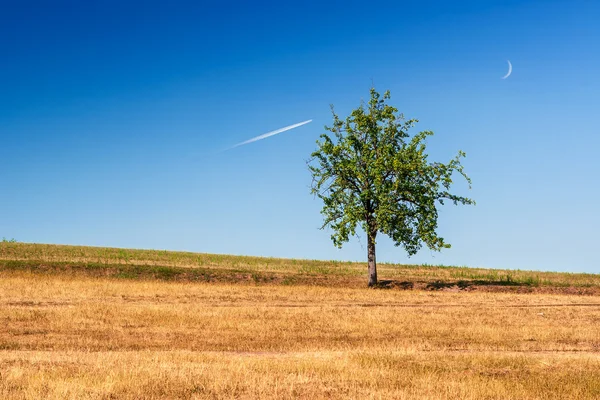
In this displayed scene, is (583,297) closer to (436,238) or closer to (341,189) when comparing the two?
(436,238)

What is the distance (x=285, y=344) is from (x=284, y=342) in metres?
0.38

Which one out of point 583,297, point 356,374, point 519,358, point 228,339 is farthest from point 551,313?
point 356,374

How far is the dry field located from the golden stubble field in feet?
0.18

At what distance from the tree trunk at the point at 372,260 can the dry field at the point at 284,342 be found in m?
5.89

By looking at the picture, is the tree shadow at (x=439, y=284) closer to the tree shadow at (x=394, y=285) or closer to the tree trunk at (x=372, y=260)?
the tree shadow at (x=394, y=285)

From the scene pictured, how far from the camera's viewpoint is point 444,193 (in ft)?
157

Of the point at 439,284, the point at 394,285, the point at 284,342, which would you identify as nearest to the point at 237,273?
the point at 394,285

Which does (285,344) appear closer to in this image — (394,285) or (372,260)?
(372,260)

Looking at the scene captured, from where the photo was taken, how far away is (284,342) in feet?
67.8

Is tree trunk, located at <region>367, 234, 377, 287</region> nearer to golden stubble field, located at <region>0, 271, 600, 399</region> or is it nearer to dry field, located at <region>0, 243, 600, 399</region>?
dry field, located at <region>0, 243, 600, 399</region>

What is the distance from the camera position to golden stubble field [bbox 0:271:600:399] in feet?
43.8

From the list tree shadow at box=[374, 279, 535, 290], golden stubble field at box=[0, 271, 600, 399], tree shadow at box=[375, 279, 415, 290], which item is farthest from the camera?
tree shadow at box=[375, 279, 415, 290]

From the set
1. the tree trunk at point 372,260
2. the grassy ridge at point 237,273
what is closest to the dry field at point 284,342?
the grassy ridge at point 237,273

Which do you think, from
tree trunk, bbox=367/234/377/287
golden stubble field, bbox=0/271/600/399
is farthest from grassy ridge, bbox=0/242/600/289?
golden stubble field, bbox=0/271/600/399
